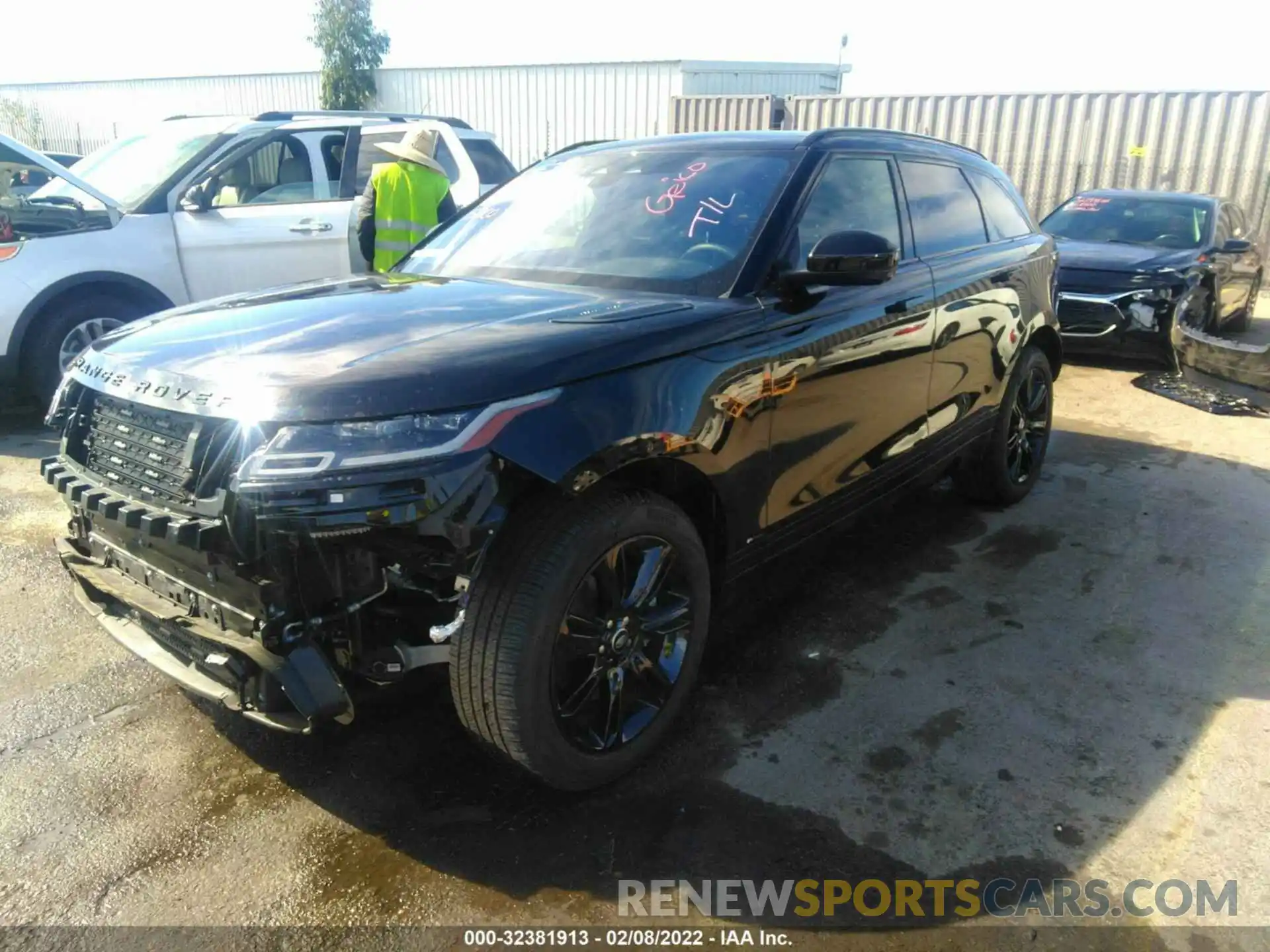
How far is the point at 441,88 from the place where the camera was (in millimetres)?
21266

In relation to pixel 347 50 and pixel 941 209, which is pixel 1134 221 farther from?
pixel 347 50

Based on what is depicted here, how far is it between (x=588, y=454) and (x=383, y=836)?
3.81ft

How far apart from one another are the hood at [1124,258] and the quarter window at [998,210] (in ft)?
10.6

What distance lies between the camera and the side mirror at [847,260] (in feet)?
9.40

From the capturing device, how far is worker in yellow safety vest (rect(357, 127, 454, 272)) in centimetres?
589

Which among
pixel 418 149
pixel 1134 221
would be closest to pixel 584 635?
pixel 418 149

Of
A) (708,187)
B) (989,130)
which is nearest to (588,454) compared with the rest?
(708,187)

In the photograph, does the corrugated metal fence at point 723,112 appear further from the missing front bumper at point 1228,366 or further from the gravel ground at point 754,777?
the gravel ground at point 754,777

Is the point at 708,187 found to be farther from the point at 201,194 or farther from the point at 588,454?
the point at 201,194

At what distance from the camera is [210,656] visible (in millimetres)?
2262

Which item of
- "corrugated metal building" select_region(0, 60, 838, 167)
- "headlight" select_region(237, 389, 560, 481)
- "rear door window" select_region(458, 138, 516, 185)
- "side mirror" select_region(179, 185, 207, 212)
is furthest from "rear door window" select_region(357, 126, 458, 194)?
"corrugated metal building" select_region(0, 60, 838, 167)

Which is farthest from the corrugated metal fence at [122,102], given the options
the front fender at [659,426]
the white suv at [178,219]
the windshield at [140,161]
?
the front fender at [659,426]

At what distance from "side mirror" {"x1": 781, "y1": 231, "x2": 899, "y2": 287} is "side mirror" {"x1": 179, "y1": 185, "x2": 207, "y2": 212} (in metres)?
4.87

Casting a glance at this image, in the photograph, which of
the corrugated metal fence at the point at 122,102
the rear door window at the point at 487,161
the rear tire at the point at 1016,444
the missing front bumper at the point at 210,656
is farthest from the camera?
the corrugated metal fence at the point at 122,102
